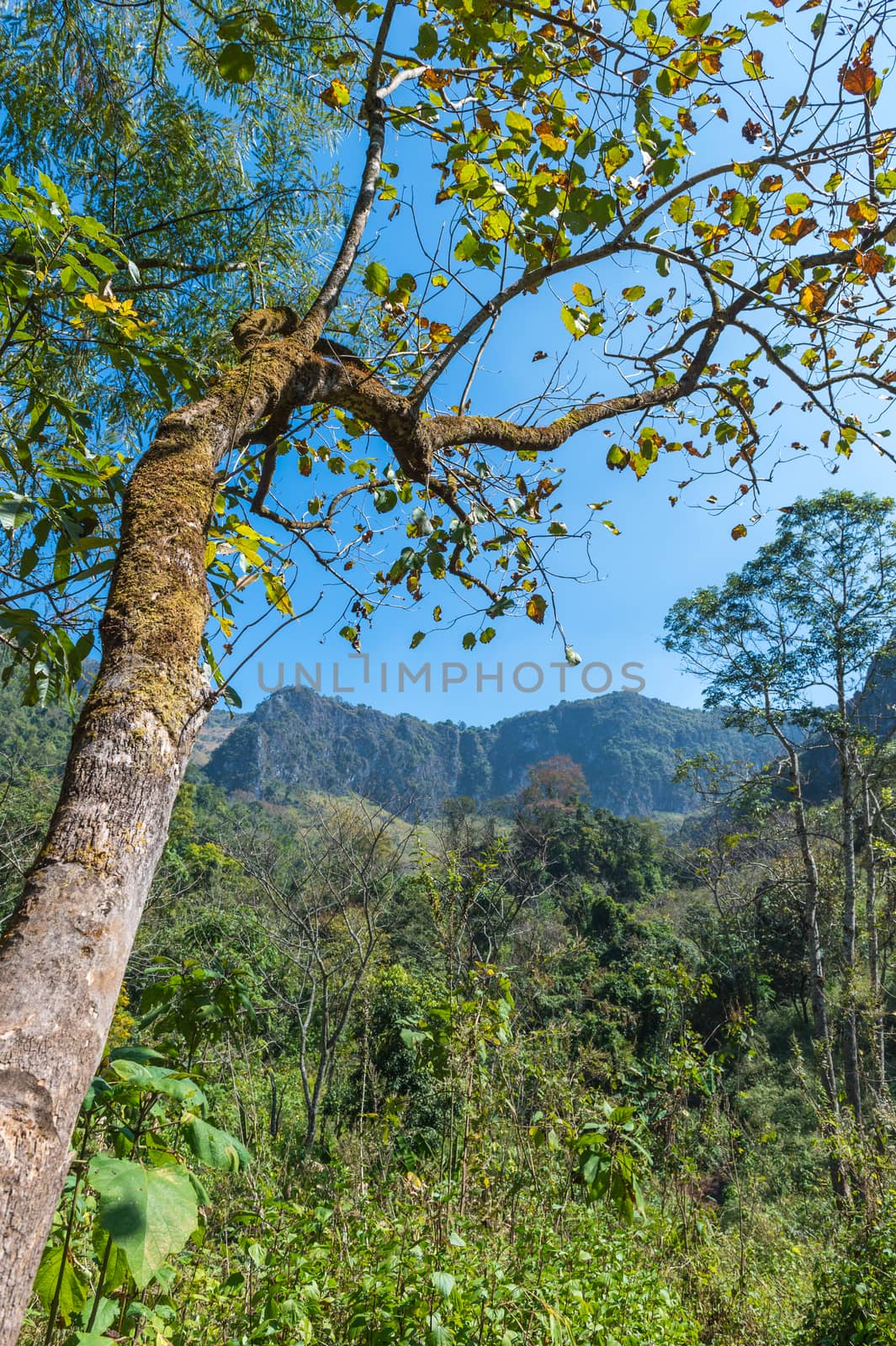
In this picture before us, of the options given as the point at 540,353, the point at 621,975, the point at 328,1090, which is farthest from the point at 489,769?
the point at 540,353

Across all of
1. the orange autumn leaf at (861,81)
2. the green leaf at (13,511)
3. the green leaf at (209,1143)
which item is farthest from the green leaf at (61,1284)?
the orange autumn leaf at (861,81)

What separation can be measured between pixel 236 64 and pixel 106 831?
1.37 metres

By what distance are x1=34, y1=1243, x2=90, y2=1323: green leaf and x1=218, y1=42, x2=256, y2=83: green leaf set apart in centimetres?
192

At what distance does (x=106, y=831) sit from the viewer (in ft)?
2.08

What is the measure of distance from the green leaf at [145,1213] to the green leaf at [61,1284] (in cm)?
35

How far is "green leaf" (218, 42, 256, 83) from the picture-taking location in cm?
119

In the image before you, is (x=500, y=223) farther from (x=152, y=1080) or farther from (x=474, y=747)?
(x=474, y=747)

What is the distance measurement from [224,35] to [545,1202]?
364cm

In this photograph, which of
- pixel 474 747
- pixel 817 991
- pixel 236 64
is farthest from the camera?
pixel 474 747

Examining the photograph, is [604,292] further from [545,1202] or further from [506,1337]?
[545,1202]

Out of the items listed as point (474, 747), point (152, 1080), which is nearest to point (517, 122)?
point (152, 1080)

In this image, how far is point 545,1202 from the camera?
8.91 feet

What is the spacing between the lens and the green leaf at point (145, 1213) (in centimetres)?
70

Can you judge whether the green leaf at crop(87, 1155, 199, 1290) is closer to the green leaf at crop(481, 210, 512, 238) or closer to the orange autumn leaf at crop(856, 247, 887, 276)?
the green leaf at crop(481, 210, 512, 238)
